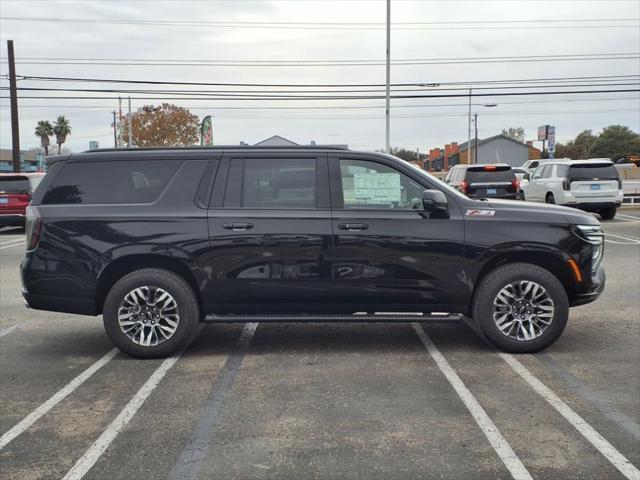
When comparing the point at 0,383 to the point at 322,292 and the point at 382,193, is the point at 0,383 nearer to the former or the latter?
the point at 322,292

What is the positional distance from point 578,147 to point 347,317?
95.4 meters

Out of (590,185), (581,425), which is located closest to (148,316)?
(581,425)

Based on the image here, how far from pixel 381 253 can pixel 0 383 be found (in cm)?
334

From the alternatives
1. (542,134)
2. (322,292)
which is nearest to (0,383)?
(322,292)

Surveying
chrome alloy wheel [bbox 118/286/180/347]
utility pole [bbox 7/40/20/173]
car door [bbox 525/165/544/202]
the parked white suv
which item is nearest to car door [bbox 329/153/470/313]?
chrome alloy wheel [bbox 118/286/180/347]

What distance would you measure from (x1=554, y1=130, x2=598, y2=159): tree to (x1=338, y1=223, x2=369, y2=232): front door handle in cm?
9029

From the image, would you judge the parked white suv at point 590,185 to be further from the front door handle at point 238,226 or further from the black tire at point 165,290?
the black tire at point 165,290

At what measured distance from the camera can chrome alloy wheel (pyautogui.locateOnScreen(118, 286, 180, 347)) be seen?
557 centimetres

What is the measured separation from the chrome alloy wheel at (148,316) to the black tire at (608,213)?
17.2 meters

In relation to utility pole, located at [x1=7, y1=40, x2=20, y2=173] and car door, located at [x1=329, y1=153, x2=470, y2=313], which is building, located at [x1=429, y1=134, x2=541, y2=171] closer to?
utility pole, located at [x1=7, y1=40, x2=20, y2=173]

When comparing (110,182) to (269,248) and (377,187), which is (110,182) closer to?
(269,248)

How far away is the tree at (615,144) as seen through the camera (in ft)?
264

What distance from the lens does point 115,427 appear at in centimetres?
413

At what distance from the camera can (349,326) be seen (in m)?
6.88
